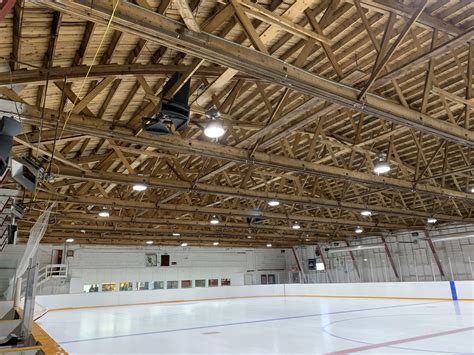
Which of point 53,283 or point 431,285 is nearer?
point 431,285

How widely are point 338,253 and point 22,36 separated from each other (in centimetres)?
3195

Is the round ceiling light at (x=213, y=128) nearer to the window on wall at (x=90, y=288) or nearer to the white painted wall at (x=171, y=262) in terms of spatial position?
the white painted wall at (x=171, y=262)

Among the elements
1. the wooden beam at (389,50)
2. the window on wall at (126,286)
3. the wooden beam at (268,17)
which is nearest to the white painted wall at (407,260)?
the window on wall at (126,286)

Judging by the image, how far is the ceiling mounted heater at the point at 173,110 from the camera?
5715 millimetres

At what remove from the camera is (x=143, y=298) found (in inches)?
1016

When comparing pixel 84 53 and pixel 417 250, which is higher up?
pixel 84 53

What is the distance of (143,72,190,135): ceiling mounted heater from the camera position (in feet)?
18.7

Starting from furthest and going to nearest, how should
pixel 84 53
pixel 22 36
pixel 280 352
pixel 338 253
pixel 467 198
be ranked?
pixel 338 253 < pixel 467 198 < pixel 280 352 < pixel 84 53 < pixel 22 36

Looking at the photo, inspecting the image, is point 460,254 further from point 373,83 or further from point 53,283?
point 53,283

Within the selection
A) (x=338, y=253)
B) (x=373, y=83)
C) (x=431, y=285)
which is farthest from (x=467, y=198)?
(x=338, y=253)

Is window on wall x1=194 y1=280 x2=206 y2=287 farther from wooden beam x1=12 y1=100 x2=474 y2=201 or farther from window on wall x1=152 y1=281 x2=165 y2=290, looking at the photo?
wooden beam x1=12 y1=100 x2=474 y2=201

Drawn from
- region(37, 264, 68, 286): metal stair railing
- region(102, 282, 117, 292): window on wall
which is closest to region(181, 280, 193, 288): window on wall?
region(102, 282, 117, 292): window on wall

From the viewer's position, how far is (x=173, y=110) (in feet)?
18.8

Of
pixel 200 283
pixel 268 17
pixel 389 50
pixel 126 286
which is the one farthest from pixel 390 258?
pixel 268 17
